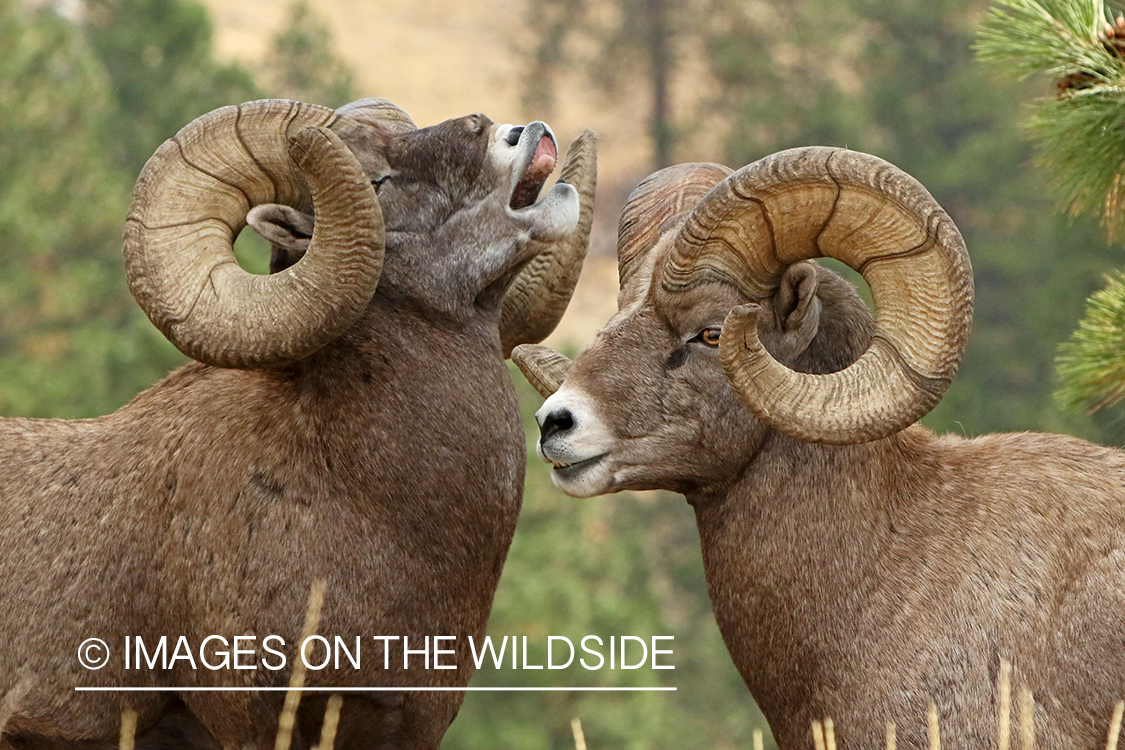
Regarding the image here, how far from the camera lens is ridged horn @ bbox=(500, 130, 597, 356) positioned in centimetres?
680

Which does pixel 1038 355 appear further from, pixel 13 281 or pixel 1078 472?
pixel 1078 472

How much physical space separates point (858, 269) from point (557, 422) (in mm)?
1287

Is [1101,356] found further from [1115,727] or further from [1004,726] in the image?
[1004,726]

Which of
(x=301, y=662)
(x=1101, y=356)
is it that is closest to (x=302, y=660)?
(x=301, y=662)

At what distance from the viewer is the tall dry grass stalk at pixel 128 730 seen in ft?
17.3

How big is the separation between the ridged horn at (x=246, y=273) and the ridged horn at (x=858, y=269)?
1.25 metres

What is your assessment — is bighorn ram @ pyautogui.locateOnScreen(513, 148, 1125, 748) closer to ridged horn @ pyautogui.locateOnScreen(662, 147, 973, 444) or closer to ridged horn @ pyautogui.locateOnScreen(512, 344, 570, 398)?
ridged horn @ pyautogui.locateOnScreen(662, 147, 973, 444)

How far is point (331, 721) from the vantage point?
5098mm

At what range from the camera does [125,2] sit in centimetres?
3167

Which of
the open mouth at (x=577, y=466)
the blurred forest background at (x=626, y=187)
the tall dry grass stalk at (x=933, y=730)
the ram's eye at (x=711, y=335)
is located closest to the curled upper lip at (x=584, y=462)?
the open mouth at (x=577, y=466)

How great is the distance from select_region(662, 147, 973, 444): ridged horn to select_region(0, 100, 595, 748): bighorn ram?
876 millimetres

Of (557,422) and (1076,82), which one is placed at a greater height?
(1076,82)

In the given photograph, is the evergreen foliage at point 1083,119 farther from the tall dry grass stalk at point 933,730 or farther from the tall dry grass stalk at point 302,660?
the tall dry grass stalk at point 302,660

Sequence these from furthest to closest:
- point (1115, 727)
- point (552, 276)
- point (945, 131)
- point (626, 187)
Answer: point (626, 187)
point (945, 131)
point (552, 276)
point (1115, 727)
